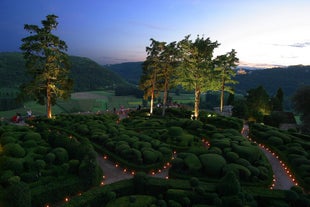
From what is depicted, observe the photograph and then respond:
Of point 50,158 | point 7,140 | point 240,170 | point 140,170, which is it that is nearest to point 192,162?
point 240,170

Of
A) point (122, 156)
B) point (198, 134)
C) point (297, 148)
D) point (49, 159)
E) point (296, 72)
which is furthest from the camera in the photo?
point (296, 72)

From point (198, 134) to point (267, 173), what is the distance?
1102 centimetres

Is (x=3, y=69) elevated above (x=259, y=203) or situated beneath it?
elevated above

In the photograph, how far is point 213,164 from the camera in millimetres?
18469

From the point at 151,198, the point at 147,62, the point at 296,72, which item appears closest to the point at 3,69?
the point at 147,62

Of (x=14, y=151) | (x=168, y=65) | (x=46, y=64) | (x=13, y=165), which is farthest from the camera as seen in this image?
(x=168, y=65)

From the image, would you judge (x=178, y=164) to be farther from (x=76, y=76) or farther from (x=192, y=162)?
(x=76, y=76)

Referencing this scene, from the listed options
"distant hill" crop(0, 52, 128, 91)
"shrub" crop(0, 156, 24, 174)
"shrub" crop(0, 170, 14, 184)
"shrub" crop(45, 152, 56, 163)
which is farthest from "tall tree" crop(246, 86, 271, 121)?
"distant hill" crop(0, 52, 128, 91)

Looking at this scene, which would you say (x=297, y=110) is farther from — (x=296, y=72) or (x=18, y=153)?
(x=296, y=72)

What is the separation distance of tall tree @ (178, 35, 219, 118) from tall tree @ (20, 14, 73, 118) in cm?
1838

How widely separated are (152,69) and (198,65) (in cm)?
1181

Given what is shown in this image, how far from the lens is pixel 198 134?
29500 mm

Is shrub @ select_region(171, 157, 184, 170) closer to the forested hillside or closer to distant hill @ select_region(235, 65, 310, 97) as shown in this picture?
the forested hillside

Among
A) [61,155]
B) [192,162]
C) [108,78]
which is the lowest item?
[192,162]
